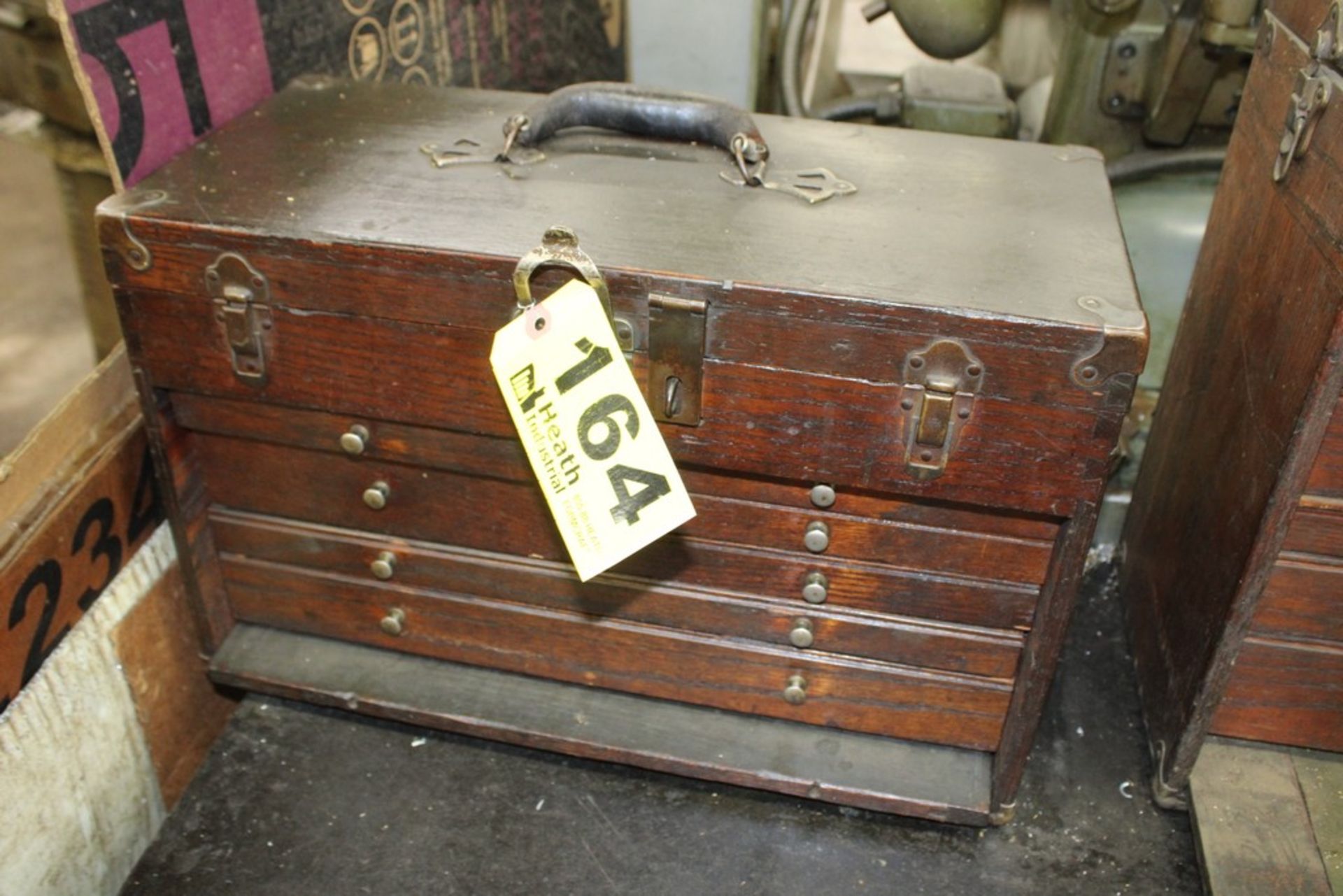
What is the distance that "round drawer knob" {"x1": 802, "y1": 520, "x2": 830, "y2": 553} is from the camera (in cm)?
108

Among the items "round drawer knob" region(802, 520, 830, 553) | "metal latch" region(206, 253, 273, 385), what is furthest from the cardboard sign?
"round drawer knob" region(802, 520, 830, 553)

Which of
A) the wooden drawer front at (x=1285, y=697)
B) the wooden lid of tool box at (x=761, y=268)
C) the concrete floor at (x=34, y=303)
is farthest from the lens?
the concrete floor at (x=34, y=303)

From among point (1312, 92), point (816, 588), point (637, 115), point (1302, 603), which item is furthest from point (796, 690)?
point (1312, 92)

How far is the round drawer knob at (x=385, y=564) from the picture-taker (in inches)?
48.3

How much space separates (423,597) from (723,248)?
20.7 inches

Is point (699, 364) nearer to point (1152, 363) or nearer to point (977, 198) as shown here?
point (977, 198)

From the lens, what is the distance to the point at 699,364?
39.5 inches

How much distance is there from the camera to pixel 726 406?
1.02m

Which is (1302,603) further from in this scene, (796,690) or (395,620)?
(395,620)

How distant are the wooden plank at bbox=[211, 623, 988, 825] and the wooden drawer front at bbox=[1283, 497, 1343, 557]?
38 centimetres

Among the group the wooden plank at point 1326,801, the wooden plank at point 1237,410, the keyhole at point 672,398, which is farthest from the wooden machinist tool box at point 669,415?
the wooden plank at point 1326,801

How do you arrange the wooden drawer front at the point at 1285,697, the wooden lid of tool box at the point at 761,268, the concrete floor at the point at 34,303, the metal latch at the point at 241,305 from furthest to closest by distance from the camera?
the concrete floor at the point at 34,303 → the wooden drawer front at the point at 1285,697 → the metal latch at the point at 241,305 → the wooden lid of tool box at the point at 761,268

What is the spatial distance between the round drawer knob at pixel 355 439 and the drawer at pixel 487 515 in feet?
0.12

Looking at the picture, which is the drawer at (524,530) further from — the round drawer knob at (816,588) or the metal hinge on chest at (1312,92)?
the metal hinge on chest at (1312,92)
